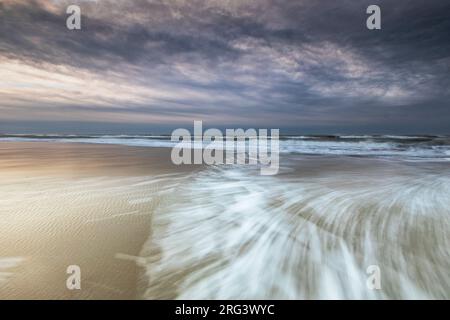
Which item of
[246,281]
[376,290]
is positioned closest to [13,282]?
[246,281]

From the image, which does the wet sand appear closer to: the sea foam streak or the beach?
the beach

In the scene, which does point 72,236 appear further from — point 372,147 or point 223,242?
point 372,147

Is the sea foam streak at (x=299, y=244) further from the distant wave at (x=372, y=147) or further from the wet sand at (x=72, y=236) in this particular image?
the distant wave at (x=372, y=147)

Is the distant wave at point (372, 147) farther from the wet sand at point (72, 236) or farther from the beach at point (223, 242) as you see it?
the wet sand at point (72, 236)

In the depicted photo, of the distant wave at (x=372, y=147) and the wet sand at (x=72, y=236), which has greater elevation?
the distant wave at (x=372, y=147)

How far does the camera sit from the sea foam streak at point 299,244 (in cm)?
186

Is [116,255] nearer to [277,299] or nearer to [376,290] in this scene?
[277,299]

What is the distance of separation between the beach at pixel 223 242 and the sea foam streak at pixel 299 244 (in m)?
0.01

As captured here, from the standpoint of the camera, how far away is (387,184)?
509cm

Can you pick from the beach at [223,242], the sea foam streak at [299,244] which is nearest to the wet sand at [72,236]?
the beach at [223,242]

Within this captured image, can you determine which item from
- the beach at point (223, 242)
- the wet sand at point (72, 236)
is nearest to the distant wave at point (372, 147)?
the beach at point (223, 242)

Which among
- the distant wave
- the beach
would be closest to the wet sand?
the beach

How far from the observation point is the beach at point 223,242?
1845mm

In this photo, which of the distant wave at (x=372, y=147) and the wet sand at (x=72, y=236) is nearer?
the wet sand at (x=72, y=236)
